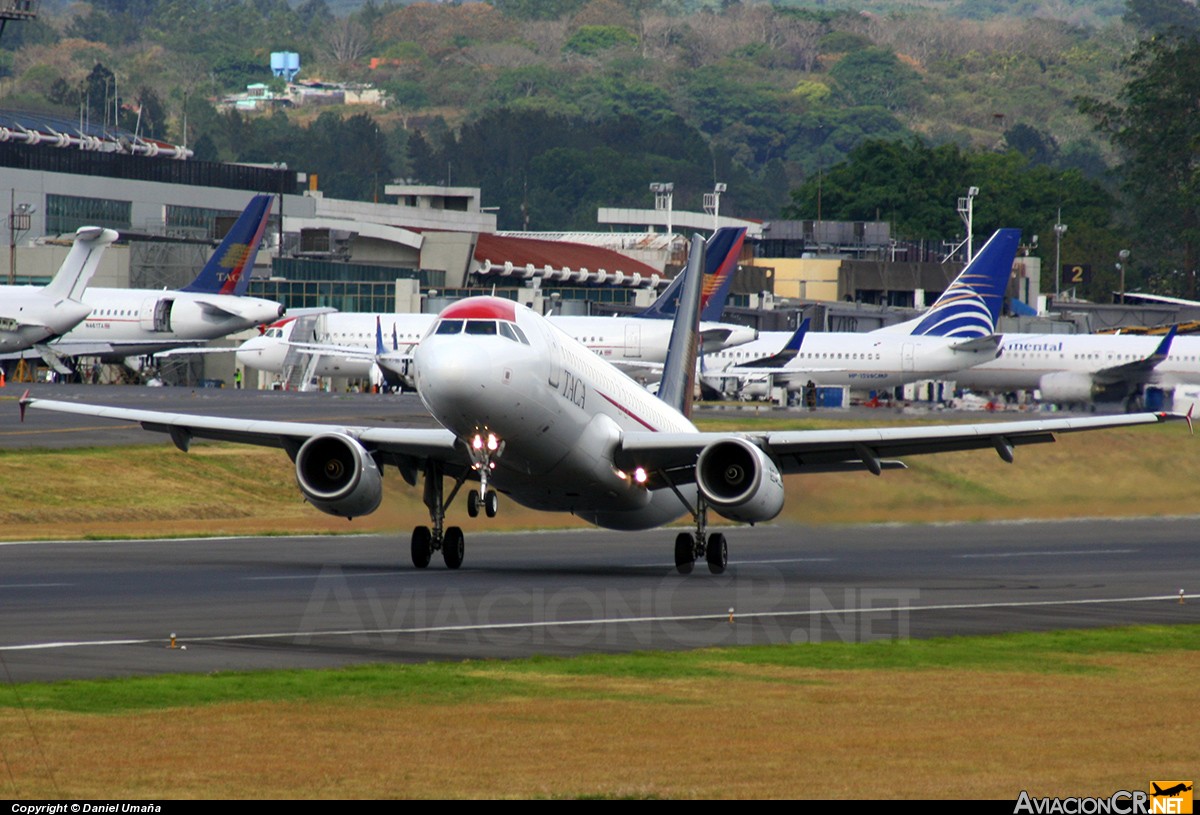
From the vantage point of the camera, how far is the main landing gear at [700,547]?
34.8 m

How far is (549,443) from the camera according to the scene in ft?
102

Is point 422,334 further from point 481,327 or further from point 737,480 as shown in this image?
point 481,327

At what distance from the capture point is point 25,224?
138750 millimetres

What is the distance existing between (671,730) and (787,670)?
15.7 feet

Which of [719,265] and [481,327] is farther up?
[719,265]

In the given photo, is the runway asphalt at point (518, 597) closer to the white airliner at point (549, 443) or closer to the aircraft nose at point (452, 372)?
the white airliner at point (549, 443)

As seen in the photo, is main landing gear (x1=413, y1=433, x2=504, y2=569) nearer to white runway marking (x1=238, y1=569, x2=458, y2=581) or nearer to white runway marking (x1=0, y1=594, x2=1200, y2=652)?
white runway marking (x1=238, y1=569, x2=458, y2=581)

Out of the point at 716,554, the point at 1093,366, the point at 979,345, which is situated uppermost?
the point at 979,345

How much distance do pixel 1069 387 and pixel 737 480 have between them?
75668 mm

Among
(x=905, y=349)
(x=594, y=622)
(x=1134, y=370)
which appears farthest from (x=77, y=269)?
(x=594, y=622)

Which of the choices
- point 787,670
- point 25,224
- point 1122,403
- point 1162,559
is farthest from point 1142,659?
point 25,224

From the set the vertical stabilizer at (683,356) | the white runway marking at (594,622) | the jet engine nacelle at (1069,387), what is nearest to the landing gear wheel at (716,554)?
the white runway marking at (594,622)

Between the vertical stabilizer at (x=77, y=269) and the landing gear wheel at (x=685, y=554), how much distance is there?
58498mm

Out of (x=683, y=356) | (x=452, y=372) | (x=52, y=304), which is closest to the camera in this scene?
(x=452, y=372)
